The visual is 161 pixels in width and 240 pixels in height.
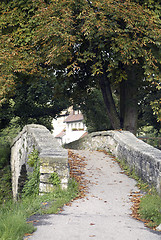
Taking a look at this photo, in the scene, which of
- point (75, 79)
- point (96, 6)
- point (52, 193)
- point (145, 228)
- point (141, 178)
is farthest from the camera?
point (75, 79)

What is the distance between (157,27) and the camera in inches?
456

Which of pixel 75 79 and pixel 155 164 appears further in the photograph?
pixel 75 79

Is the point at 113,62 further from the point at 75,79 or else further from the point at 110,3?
the point at 75,79

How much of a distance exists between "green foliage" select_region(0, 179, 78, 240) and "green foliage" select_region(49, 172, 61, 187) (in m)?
0.15

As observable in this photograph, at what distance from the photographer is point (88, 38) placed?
1098cm

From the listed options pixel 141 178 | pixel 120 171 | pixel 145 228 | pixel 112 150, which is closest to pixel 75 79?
pixel 112 150

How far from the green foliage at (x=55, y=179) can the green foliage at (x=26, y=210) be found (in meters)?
0.15

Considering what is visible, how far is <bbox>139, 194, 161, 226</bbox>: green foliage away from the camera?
563 centimetres

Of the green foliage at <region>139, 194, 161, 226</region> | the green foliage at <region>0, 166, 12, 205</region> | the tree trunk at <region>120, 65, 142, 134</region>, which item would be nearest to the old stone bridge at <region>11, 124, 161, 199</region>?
the green foliage at <region>139, 194, 161, 226</region>

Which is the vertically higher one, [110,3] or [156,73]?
[110,3]

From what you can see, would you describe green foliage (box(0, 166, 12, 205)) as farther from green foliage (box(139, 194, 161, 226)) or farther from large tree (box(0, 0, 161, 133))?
green foliage (box(139, 194, 161, 226))

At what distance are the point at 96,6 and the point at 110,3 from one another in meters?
0.73

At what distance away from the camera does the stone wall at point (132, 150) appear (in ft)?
25.3

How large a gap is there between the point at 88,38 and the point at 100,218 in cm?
731
